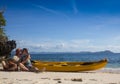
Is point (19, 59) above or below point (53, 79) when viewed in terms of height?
above

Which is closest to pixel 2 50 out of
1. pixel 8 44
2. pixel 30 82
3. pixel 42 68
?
pixel 8 44

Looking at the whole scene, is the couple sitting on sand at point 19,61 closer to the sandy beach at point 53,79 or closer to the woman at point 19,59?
the woman at point 19,59

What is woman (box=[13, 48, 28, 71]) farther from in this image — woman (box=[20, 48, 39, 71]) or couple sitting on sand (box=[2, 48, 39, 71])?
woman (box=[20, 48, 39, 71])

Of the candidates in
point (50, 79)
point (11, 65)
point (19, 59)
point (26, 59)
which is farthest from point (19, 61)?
point (50, 79)

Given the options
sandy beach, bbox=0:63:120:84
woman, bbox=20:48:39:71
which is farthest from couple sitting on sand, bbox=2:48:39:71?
sandy beach, bbox=0:63:120:84

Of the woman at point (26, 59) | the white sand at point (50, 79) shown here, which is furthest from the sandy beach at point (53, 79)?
the woman at point (26, 59)

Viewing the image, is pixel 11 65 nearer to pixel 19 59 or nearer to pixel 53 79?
pixel 19 59

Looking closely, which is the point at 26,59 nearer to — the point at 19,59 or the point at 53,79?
the point at 19,59

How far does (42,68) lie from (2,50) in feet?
48.3

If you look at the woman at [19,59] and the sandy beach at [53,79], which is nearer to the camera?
the sandy beach at [53,79]

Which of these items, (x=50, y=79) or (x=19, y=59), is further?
(x=19, y=59)

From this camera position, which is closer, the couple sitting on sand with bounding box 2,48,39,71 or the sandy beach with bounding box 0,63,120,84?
the sandy beach with bounding box 0,63,120,84

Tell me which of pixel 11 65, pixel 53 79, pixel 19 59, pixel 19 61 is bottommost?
pixel 53 79

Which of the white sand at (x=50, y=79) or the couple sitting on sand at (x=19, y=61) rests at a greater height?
the couple sitting on sand at (x=19, y=61)
